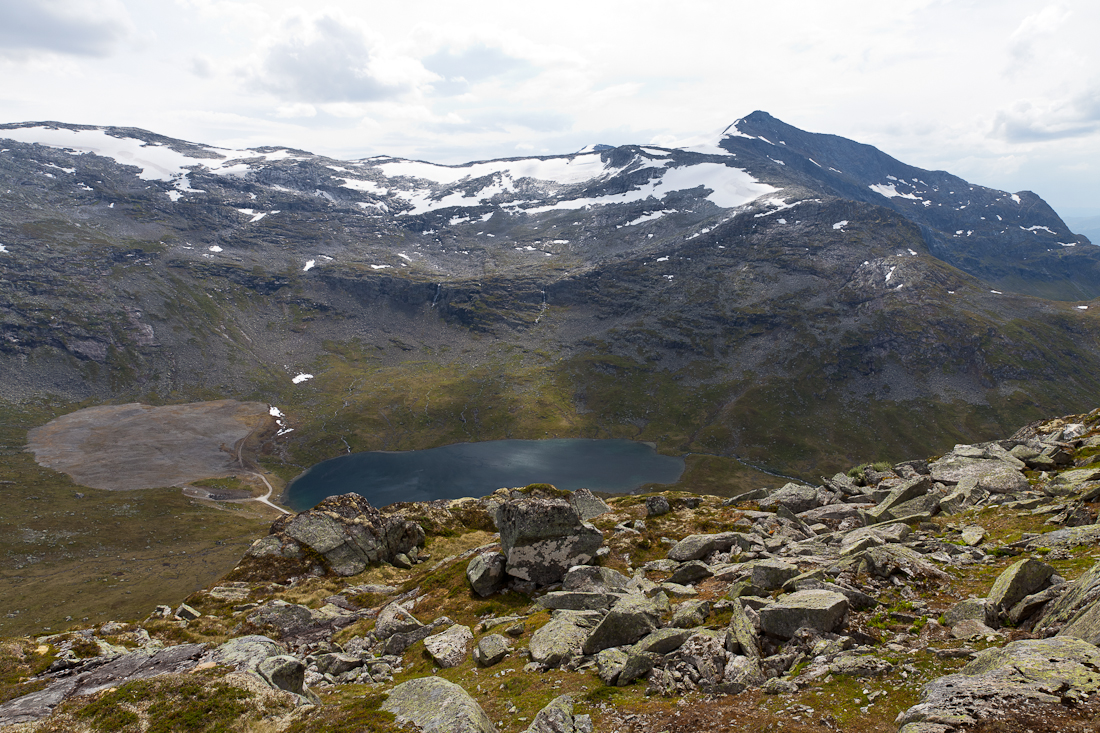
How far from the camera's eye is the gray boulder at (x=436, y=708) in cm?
1395

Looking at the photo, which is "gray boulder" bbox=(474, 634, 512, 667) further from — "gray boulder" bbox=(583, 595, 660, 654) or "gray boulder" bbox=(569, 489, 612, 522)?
"gray boulder" bbox=(569, 489, 612, 522)

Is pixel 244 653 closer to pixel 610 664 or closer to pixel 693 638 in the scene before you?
pixel 610 664

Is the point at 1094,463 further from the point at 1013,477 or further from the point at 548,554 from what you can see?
the point at 548,554

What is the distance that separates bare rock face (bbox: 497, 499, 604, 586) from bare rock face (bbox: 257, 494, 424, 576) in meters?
19.8

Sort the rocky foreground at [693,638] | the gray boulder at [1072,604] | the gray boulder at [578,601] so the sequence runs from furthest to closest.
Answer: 1. the gray boulder at [578,601]
2. the rocky foreground at [693,638]
3. the gray boulder at [1072,604]

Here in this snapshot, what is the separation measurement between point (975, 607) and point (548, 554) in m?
23.1

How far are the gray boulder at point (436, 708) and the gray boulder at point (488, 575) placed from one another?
1697 centimetres

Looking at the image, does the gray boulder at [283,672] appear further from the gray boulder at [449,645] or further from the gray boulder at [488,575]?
the gray boulder at [488,575]

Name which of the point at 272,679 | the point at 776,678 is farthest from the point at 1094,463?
the point at 272,679

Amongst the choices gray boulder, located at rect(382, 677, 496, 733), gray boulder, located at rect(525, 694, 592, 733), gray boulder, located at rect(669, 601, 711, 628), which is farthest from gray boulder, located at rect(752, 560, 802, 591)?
gray boulder, located at rect(382, 677, 496, 733)

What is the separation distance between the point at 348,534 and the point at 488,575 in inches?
826

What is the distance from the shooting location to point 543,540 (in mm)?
33375

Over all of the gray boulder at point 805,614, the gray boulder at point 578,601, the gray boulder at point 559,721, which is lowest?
the gray boulder at point 578,601

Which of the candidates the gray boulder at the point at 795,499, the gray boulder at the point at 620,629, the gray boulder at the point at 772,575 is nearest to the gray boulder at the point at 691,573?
the gray boulder at the point at 772,575
